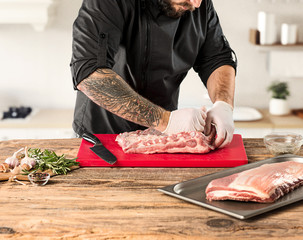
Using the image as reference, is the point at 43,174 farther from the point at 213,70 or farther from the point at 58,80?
the point at 58,80

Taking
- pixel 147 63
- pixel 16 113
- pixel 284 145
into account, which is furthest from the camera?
pixel 16 113

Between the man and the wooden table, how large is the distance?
382mm

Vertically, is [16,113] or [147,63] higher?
[147,63]

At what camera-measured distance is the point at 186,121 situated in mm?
1905

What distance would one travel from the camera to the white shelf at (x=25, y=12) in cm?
371

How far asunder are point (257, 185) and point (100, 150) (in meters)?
0.68

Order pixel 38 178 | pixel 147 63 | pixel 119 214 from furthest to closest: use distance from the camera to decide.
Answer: pixel 147 63 < pixel 38 178 < pixel 119 214

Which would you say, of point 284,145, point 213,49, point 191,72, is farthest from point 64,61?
point 284,145

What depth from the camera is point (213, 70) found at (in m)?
2.40

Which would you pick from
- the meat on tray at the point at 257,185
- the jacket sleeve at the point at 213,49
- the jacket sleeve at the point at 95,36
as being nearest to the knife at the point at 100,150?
the jacket sleeve at the point at 95,36

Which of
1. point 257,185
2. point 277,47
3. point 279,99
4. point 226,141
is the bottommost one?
point 279,99

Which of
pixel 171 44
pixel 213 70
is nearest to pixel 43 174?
pixel 171 44

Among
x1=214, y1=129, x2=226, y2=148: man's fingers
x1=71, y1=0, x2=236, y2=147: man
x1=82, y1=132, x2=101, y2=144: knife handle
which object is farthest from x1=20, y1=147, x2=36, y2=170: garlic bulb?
x1=214, y1=129, x2=226, y2=148: man's fingers

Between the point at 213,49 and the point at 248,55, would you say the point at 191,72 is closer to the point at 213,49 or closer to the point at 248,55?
the point at 248,55
